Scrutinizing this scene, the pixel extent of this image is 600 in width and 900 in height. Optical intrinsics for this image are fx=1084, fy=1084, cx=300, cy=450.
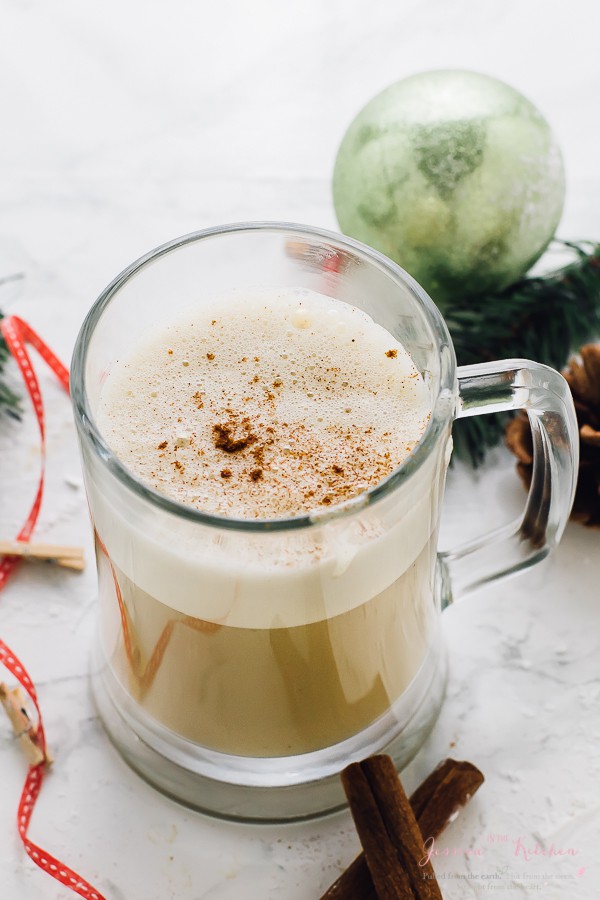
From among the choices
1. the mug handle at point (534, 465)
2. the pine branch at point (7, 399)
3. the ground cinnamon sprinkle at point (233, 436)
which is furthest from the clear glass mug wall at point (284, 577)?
the pine branch at point (7, 399)

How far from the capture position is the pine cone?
4.07 ft

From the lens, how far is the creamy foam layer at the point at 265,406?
88 centimetres

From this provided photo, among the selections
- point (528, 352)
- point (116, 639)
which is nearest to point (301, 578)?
point (116, 639)

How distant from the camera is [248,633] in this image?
0.87 meters

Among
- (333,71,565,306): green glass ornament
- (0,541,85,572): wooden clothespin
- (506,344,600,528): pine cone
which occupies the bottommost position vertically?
(0,541,85,572): wooden clothespin

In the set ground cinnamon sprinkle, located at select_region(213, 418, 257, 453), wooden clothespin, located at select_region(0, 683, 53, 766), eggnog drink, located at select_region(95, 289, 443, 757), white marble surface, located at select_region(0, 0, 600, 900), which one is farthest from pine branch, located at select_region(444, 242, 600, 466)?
wooden clothespin, located at select_region(0, 683, 53, 766)

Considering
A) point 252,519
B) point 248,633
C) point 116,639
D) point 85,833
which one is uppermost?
point 252,519

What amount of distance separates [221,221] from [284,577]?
2.74 ft

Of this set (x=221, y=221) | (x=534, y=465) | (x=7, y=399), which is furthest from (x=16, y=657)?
(x=221, y=221)

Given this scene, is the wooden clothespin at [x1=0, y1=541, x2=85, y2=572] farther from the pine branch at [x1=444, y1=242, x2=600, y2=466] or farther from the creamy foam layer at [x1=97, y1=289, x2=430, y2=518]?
the pine branch at [x1=444, y1=242, x2=600, y2=466]

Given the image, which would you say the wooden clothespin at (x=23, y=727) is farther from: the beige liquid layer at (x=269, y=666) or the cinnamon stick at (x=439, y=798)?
the cinnamon stick at (x=439, y=798)

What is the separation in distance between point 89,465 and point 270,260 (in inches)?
11.4

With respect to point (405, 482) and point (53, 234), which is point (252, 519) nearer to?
point (405, 482)

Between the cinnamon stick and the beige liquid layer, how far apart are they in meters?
0.09
